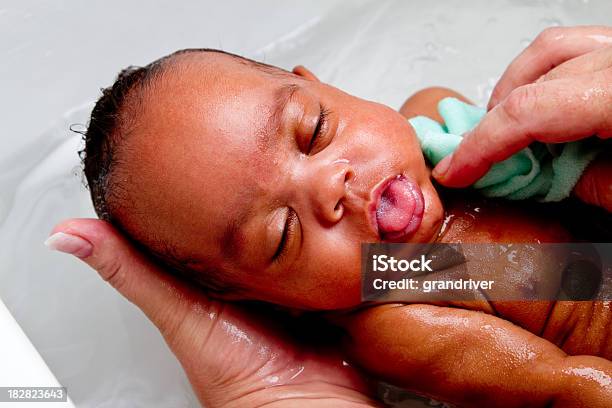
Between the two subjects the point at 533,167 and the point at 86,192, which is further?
the point at 86,192

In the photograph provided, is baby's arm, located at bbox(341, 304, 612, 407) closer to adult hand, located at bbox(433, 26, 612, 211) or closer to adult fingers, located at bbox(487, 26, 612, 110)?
adult hand, located at bbox(433, 26, 612, 211)

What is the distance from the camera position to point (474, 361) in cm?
110

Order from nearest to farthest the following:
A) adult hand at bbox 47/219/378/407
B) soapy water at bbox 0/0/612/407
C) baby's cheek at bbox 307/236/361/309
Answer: baby's cheek at bbox 307/236/361/309 → adult hand at bbox 47/219/378/407 → soapy water at bbox 0/0/612/407

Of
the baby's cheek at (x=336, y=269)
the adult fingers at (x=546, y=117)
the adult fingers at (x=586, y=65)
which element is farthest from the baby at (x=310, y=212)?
the adult fingers at (x=586, y=65)

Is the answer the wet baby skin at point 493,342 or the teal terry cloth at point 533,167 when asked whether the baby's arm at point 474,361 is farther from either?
the teal terry cloth at point 533,167

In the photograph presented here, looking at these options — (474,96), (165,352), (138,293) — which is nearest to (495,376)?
(138,293)

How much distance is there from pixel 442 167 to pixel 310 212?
0.24 metres

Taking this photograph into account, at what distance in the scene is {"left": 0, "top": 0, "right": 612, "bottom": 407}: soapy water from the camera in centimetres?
154

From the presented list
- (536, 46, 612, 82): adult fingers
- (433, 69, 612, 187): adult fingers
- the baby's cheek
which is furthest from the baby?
(536, 46, 612, 82): adult fingers

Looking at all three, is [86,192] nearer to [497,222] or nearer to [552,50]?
[497,222]

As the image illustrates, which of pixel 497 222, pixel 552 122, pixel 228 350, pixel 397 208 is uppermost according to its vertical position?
pixel 552 122

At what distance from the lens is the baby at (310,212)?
42.6 inches

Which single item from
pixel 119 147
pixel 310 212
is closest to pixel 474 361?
pixel 310 212

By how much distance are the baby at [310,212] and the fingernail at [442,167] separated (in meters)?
0.02
